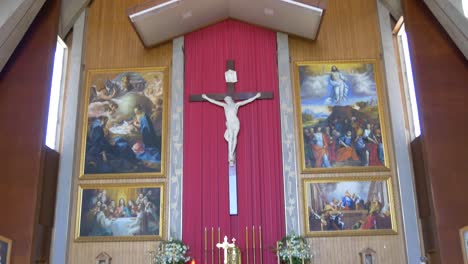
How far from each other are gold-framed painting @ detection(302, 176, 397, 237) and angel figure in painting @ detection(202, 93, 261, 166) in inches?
67.5

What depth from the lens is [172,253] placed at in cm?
1064

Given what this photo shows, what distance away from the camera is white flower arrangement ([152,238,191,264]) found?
1062cm

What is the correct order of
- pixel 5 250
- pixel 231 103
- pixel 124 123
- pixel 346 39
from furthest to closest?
pixel 346 39 < pixel 124 123 < pixel 231 103 < pixel 5 250

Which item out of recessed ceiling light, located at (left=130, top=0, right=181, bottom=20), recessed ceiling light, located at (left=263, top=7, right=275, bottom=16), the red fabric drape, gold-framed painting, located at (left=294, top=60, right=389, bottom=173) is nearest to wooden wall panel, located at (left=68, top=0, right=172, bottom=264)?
the red fabric drape

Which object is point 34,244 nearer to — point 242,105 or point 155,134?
point 155,134

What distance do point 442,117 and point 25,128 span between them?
790 centimetres

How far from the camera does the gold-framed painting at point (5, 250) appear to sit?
9.29 metres

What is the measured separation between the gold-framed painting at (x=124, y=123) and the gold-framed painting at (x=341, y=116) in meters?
3.22

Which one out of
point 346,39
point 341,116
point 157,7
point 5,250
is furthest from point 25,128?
point 346,39

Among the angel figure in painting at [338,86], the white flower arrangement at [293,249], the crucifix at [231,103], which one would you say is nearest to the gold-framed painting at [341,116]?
the angel figure in painting at [338,86]

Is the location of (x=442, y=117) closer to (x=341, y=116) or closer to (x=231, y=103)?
(x=341, y=116)

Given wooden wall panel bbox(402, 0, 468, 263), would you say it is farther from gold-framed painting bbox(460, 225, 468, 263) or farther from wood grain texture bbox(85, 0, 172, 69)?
wood grain texture bbox(85, 0, 172, 69)

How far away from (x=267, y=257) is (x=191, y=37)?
5517 mm

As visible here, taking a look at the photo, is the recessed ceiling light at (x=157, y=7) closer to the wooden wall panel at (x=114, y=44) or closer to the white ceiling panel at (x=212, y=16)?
the white ceiling panel at (x=212, y=16)
